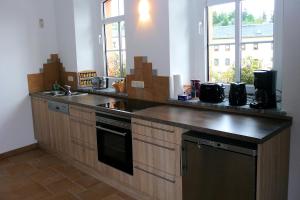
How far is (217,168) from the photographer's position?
2078mm

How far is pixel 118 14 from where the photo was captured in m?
4.05

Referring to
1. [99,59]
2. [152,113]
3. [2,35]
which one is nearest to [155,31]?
[152,113]

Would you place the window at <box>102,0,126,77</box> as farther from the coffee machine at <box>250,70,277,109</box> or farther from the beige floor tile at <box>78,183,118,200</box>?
the coffee machine at <box>250,70,277,109</box>

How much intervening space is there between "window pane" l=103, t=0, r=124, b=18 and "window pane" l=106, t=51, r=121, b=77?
1.71ft

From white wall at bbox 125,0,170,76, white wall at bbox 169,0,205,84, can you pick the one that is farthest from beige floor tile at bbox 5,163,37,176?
white wall at bbox 169,0,205,84

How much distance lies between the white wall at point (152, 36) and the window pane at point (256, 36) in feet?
2.46

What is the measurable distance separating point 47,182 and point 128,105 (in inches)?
51.1

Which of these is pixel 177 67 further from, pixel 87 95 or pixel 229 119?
pixel 87 95

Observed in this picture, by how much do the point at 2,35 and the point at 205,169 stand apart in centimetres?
333

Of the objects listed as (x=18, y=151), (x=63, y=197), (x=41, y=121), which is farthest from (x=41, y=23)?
(x=63, y=197)

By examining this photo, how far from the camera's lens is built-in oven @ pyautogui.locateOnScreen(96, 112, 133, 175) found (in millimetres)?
2895

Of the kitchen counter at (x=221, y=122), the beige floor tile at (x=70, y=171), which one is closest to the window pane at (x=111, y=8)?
the kitchen counter at (x=221, y=122)

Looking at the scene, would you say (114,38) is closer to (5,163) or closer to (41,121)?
(41,121)

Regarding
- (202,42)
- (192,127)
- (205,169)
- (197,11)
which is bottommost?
(205,169)
